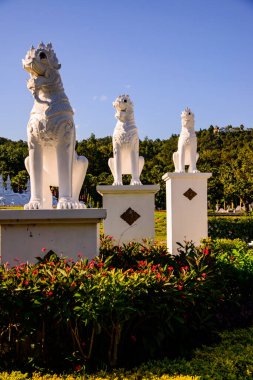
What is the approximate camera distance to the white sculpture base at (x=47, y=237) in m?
3.74

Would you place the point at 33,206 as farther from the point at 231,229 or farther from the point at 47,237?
the point at 231,229

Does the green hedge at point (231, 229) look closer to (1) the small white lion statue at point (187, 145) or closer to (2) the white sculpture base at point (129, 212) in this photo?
(1) the small white lion statue at point (187, 145)

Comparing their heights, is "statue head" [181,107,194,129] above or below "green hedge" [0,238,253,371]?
above

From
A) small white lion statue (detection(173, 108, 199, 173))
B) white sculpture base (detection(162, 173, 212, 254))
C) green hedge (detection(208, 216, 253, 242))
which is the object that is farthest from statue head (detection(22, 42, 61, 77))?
green hedge (detection(208, 216, 253, 242))

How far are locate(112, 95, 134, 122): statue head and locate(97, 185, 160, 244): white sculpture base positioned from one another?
4.44 feet

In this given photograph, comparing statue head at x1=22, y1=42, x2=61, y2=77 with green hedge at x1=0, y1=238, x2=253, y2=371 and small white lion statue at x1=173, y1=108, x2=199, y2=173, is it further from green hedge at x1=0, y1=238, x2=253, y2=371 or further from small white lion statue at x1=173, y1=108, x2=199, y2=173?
small white lion statue at x1=173, y1=108, x2=199, y2=173

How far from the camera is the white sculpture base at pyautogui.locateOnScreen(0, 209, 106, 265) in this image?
374 centimetres

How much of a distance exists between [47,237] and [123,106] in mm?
3970

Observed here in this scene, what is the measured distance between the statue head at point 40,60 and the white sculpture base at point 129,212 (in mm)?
3363

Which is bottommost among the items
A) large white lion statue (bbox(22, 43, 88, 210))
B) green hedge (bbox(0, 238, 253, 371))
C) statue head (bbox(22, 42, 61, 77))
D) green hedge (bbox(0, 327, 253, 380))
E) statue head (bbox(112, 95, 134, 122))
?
green hedge (bbox(0, 327, 253, 380))

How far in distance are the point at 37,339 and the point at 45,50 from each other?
108 inches

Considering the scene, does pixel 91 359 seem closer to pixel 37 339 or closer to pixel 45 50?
pixel 37 339

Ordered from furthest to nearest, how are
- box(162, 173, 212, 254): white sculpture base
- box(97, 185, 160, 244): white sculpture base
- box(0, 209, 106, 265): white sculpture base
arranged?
box(162, 173, 212, 254): white sculpture base < box(97, 185, 160, 244): white sculpture base < box(0, 209, 106, 265): white sculpture base

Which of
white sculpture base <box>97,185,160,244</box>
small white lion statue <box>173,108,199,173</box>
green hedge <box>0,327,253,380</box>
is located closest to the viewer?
green hedge <box>0,327,253,380</box>
